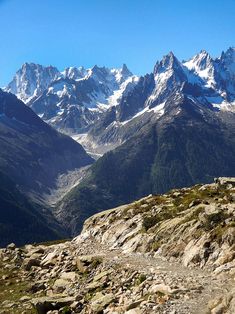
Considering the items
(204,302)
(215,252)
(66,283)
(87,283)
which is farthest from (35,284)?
(204,302)

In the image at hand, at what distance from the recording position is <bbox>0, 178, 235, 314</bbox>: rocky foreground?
32938 millimetres

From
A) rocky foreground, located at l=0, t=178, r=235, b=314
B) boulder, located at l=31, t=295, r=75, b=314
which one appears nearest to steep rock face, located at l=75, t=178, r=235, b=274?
rocky foreground, located at l=0, t=178, r=235, b=314

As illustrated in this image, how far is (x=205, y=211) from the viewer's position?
52625mm

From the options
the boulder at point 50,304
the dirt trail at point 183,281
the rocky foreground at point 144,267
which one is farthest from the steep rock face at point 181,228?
the boulder at point 50,304

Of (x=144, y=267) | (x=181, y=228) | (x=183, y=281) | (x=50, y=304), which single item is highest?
(x=181, y=228)

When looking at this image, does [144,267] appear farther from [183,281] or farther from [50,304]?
[50,304]

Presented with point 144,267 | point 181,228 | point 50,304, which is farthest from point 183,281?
point 181,228

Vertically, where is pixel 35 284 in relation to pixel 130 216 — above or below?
below

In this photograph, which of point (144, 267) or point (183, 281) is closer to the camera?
point (183, 281)

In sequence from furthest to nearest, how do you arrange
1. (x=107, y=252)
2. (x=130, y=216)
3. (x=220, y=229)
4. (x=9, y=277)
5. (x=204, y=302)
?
(x=130, y=216)
(x=9, y=277)
(x=107, y=252)
(x=220, y=229)
(x=204, y=302)

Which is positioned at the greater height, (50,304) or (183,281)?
(183,281)

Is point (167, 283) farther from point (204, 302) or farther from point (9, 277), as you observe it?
point (9, 277)

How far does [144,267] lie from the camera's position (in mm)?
42875

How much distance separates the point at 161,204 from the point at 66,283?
26.7 meters
